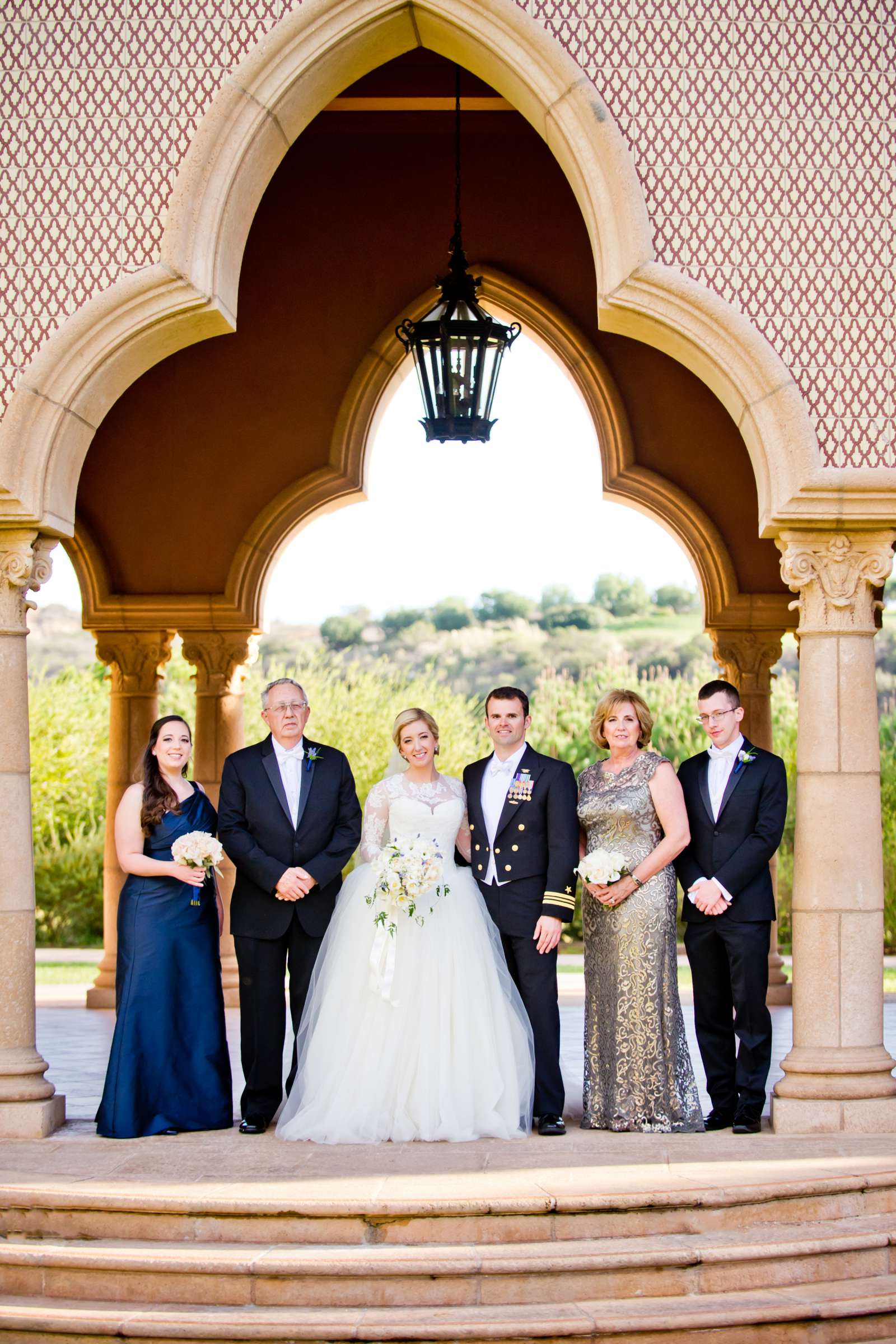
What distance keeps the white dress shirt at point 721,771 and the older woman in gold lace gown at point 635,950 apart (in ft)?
0.58

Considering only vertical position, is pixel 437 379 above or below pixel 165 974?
above

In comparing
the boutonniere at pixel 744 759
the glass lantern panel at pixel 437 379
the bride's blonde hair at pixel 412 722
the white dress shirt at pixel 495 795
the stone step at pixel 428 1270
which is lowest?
the stone step at pixel 428 1270

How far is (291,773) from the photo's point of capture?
6121mm

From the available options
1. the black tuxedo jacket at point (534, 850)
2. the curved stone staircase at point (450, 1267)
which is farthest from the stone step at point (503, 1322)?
the black tuxedo jacket at point (534, 850)

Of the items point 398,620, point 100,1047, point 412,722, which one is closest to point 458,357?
point 412,722

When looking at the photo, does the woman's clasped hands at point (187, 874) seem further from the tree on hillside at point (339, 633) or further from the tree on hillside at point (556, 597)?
the tree on hillside at point (556, 597)

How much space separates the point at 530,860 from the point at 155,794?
5.01ft

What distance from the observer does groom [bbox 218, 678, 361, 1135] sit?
596cm

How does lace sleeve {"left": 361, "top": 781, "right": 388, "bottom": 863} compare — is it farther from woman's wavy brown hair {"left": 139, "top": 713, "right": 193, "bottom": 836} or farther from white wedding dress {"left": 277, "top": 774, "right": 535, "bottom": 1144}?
woman's wavy brown hair {"left": 139, "top": 713, "right": 193, "bottom": 836}

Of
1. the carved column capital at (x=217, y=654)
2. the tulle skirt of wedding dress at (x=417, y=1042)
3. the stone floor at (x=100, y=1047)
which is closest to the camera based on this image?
the tulle skirt of wedding dress at (x=417, y=1042)

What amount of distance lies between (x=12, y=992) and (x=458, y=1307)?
2.31m

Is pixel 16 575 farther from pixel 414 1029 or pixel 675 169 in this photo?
pixel 675 169

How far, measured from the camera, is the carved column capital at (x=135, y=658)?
36.0 ft

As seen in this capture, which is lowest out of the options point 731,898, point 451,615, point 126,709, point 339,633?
point 731,898
